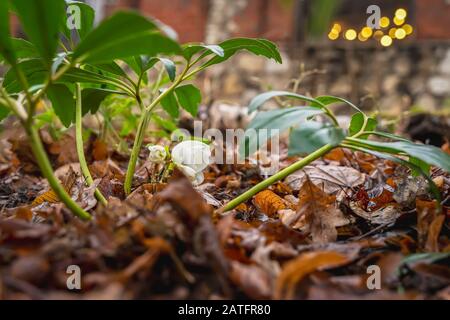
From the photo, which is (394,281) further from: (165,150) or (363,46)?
(363,46)

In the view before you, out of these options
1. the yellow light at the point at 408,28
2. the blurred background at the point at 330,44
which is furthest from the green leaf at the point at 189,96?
the yellow light at the point at 408,28

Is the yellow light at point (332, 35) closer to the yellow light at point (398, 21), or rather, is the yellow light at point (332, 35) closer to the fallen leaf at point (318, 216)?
the yellow light at point (398, 21)

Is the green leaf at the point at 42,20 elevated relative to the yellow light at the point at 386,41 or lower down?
lower down
